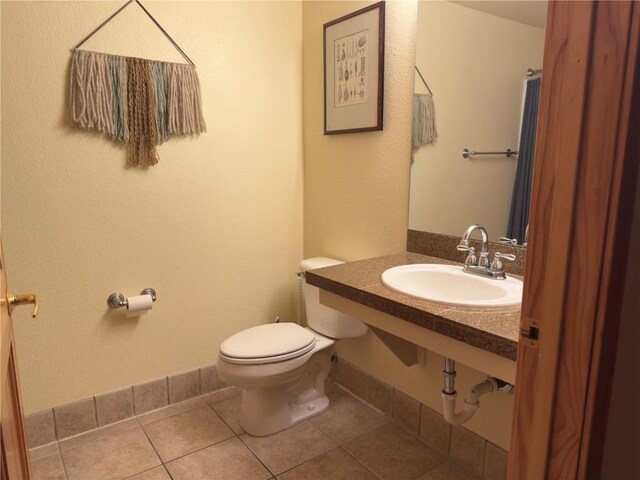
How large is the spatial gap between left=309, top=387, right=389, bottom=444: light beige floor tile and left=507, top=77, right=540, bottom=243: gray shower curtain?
1.11 meters

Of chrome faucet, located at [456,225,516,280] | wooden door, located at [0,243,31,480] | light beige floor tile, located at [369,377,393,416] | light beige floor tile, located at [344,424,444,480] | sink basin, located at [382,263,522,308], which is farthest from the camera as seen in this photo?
light beige floor tile, located at [369,377,393,416]

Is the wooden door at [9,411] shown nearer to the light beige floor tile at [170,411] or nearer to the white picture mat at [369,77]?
the light beige floor tile at [170,411]

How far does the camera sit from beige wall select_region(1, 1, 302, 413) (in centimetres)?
178

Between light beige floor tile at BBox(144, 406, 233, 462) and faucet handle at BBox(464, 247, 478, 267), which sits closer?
faucet handle at BBox(464, 247, 478, 267)

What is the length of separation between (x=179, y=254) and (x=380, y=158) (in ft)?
3.51

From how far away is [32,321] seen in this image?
187 cm

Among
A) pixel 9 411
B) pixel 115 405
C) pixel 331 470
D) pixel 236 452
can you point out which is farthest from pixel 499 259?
pixel 115 405

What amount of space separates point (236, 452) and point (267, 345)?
472mm

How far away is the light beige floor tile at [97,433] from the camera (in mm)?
1966

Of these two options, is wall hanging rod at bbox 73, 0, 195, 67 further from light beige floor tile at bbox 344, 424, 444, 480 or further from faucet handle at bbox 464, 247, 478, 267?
light beige floor tile at bbox 344, 424, 444, 480

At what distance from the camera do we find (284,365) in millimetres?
1885

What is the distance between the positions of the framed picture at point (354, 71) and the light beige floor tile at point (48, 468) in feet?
6.19

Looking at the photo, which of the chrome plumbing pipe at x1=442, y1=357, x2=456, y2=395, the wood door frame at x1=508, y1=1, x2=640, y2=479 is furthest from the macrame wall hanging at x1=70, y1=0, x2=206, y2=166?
the wood door frame at x1=508, y1=1, x2=640, y2=479

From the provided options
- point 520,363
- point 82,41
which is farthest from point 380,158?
point 520,363
